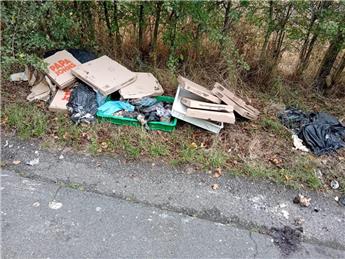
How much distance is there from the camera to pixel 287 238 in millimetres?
2371

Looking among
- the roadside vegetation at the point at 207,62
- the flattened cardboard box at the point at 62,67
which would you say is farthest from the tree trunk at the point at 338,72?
the flattened cardboard box at the point at 62,67

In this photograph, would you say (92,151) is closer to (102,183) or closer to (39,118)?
(102,183)

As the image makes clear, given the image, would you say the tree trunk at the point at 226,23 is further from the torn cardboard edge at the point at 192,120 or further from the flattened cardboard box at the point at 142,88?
the torn cardboard edge at the point at 192,120

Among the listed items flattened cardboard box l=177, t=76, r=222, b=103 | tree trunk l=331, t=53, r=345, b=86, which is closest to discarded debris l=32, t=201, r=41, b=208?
flattened cardboard box l=177, t=76, r=222, b=103

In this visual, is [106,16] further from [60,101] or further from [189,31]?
[60,101]

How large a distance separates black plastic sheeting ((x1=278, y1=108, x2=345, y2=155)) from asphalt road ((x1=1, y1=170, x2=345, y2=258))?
1201 mm

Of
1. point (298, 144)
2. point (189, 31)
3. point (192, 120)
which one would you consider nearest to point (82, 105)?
point (192, 120)

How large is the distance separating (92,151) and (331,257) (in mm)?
2125

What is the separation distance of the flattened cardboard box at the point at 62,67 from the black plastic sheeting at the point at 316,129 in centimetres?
239

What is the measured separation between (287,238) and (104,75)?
2.40m

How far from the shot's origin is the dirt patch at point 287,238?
7.53 feet

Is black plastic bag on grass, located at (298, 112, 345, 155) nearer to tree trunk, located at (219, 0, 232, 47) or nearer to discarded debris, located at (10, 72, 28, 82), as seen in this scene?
tree trunk, located at (219, 0, 232, 47)

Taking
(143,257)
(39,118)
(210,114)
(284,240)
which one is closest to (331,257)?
(284,240)

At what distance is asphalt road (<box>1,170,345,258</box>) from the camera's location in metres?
2.14
